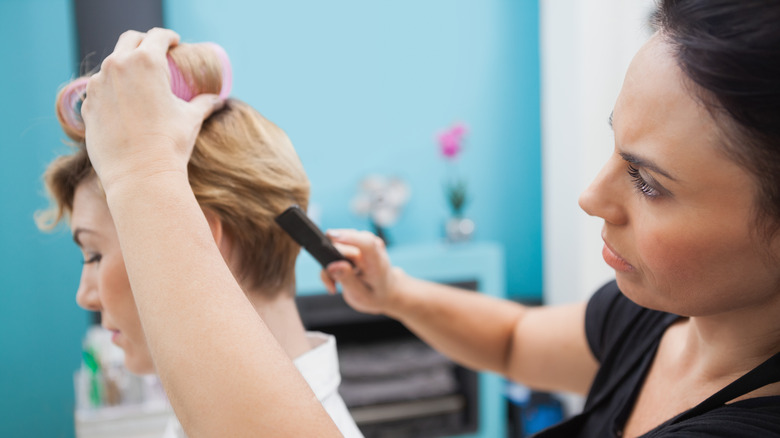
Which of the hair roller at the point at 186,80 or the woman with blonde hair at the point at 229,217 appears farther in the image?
the woman with blonde hair at the point at 229,217

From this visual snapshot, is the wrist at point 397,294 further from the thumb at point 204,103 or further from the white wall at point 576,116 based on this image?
the white wall at point 576,116

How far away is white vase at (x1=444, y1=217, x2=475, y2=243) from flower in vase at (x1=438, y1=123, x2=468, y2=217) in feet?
0.14

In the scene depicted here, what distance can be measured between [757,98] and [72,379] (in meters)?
0.91

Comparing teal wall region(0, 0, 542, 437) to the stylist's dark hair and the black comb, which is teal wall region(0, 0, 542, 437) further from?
the stylist's dark hair

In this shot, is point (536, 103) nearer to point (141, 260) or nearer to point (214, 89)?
point (214, 89)

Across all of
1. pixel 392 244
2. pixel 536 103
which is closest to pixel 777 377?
pixel 392 244

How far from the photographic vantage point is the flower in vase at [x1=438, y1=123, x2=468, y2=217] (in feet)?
7.74

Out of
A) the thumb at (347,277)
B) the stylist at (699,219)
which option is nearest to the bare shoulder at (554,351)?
the stylist at (699,219)

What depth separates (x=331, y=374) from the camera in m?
0.87

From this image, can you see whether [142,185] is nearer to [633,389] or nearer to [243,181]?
[243,181]

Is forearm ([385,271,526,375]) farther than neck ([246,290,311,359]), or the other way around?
forearm ([385,271,526,375])

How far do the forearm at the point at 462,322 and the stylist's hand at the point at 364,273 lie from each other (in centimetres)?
4

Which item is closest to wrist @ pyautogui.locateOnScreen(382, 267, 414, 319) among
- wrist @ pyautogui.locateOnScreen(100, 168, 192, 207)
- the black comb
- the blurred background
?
the black comb

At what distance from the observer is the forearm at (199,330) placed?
0.51m
